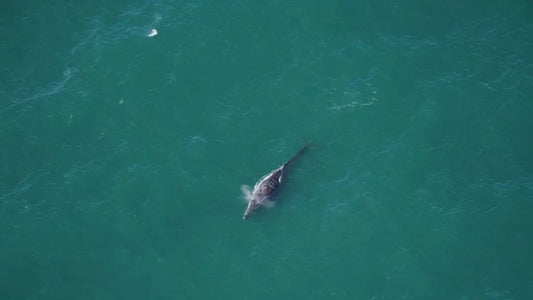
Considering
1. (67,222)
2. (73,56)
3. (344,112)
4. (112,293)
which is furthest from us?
(73,56)

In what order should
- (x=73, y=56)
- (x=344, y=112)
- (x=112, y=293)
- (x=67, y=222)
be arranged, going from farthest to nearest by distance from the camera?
(x=73, y=56) < (x=344, y=112) < (x=67, y=222) < (x=112, y=293)

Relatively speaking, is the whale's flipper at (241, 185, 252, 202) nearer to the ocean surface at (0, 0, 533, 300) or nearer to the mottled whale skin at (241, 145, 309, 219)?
the mottled whale skin at (241, 145, 309, 219)

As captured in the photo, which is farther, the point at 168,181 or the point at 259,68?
the point at 259,68

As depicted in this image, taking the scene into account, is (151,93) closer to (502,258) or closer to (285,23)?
(285,23)

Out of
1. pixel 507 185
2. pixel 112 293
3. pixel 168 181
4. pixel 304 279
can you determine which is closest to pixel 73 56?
pixel 168 181

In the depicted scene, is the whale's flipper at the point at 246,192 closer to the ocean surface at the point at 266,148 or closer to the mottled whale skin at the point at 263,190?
the mottled whale skin at the point at 263,190

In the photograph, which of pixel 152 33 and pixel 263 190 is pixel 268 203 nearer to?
pixel 263 190

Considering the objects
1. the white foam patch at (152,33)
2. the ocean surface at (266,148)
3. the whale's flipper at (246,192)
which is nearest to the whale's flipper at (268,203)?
the ocean surface at (266,148)
